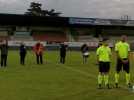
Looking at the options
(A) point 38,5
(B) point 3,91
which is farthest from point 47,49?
(A) point 38,5

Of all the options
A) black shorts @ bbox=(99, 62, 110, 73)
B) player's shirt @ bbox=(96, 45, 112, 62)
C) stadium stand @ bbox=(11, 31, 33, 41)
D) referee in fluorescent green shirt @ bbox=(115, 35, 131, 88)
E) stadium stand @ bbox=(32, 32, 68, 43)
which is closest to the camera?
black shorts @ bbox=(99, 62, 110, 73)

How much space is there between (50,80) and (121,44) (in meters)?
4.47

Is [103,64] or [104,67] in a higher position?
[103,64]

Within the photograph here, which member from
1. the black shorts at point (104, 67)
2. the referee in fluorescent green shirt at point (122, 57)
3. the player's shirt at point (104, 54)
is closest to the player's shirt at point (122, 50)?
the referee in fluorescent green shirt at point (122, 57)

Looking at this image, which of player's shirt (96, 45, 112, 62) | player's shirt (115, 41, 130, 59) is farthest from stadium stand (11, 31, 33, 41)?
player's shirt (96, 45, 112, 62)

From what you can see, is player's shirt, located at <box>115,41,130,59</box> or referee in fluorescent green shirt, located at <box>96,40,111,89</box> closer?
referee in fluorescent green shirt, located at <box>96,40,111,89</box>

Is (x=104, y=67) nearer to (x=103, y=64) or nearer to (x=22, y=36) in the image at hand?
(x=103, y=64)

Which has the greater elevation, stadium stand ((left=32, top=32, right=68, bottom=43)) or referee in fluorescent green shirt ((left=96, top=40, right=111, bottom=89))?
stadium stand ((left=32, top=32, right=68, bottom=43))

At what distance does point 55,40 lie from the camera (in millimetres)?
81000

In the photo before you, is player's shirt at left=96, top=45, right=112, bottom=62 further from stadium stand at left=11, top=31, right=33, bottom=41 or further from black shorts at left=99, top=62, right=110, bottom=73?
stadium stand at left=11, top=31, right=33, bottom=41

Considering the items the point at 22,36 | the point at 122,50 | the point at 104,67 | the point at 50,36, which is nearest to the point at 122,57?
the point at 122,50

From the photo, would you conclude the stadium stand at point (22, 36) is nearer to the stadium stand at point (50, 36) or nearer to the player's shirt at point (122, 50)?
the stadium stand at point (50, 36)

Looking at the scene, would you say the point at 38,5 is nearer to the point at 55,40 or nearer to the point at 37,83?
the point at 55,40

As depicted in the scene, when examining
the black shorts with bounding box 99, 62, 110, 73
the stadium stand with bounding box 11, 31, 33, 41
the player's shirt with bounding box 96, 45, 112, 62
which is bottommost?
the black shorts with bounding box 99, 62, 110, 73
